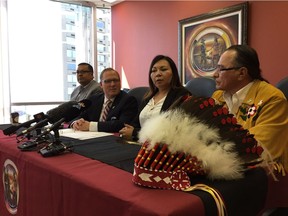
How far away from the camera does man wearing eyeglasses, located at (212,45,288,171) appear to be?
4.02 feet

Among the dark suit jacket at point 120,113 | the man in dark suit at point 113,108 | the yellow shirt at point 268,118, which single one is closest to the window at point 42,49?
the man in dark suit at point 113,108

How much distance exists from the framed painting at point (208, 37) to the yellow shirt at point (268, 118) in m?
1.86

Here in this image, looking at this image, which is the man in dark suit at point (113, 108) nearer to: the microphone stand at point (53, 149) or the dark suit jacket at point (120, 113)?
the dark suit jacket at point (120, 113)

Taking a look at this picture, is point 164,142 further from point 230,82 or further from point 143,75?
point 143,75

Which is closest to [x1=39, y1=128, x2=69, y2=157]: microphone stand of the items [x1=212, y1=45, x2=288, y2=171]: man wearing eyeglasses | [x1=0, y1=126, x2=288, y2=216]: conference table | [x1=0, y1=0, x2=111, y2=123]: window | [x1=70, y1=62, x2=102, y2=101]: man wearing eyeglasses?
[x1=0, y1=126, x2=288, y2=216]: conference table

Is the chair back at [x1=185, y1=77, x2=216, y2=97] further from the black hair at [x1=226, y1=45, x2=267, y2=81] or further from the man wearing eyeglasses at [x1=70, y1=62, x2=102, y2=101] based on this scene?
the man wearing eyeglasses at [x1=70, y1=62, x2=102, y2=101]

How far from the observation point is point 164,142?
81cm

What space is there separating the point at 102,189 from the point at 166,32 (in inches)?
141

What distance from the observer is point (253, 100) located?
139 cm

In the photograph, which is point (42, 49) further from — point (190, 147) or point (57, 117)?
point (190, 147)

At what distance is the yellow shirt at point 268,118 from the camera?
1215mm

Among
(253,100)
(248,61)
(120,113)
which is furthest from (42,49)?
(253,100)

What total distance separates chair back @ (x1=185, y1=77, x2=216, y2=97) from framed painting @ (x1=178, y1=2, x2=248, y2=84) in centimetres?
100

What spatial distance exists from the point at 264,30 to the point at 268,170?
2.25 metres
